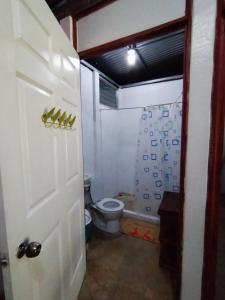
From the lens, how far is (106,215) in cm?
203

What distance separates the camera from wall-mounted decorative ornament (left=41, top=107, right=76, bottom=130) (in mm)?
845

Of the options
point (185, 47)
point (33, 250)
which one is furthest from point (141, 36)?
point (33, 250)

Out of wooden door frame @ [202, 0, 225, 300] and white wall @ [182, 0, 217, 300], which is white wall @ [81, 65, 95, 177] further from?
wooden door frame @ [202, 0, 225, 300]

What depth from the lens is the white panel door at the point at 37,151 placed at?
0.59 metres

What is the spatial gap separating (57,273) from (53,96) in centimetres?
106

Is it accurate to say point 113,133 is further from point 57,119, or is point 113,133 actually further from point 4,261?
point 4,261

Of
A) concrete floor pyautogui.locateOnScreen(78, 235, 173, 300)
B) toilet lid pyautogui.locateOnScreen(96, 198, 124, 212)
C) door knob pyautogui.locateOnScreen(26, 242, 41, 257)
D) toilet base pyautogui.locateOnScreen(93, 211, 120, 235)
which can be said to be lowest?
concrete floor pyautogui.locateOnScreen(78, 235, 173, 300)

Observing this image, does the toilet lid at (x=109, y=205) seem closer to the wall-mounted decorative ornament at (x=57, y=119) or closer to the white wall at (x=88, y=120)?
the white wall at (x=88, y=120)

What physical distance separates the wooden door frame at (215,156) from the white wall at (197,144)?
2 centimetres

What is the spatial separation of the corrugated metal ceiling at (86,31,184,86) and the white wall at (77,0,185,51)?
43 centimetres

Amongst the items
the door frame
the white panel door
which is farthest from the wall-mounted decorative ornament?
the door frame

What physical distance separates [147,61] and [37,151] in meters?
2.25

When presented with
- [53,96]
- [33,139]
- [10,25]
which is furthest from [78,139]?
[10,25]

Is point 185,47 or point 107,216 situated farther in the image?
point 107,216
